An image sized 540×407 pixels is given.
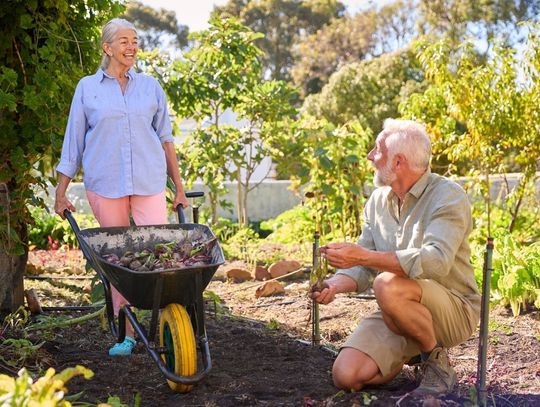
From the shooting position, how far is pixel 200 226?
379 centimetres

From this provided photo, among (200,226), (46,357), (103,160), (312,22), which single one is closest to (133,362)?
(46,357)

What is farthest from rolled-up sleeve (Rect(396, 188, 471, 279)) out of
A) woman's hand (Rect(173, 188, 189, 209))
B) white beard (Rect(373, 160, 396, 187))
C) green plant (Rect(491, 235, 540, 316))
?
green plant (Rect(491, 235, 540, 316))

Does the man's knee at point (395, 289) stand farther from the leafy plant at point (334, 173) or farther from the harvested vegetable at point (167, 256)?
the leafy plant at point (334, 173)

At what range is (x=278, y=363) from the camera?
3895mm

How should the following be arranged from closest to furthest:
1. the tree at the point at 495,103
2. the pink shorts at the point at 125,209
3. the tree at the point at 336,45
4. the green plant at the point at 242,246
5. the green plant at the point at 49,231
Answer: the pink shorts at the point at 125,209, the tree at the point at 495,103, the green plant at the point at 242,246, the green plant at the point at 49,231, the tree at the point at 336,45

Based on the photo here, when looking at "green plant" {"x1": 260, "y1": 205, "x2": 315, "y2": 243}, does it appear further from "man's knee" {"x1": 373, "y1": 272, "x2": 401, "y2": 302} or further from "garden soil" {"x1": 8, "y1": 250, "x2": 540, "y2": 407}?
"man's knee" {"x1": 373, "y1": 272, "x2": 401, "y2": 302}

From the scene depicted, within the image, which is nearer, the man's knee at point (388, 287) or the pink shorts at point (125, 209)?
the man's knee at point (388, 287)

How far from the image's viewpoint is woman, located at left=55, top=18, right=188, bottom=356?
3.89 m

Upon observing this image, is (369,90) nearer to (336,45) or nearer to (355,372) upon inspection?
(336,45)

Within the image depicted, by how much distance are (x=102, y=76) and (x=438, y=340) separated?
1.90 metres

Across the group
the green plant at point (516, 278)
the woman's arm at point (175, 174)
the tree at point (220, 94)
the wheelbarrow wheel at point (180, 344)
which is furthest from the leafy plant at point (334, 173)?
the wheelbarrow wheel at point (180, 344)

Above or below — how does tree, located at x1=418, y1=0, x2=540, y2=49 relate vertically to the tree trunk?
above

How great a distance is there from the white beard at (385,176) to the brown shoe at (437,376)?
665mm

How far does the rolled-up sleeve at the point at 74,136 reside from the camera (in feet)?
12.9
